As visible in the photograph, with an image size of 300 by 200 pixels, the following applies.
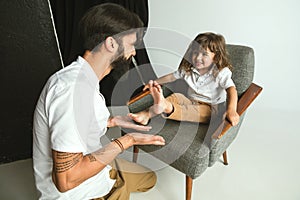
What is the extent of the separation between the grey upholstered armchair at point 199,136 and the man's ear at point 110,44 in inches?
24.0

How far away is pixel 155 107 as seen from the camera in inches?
59.7

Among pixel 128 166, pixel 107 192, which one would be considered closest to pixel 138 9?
pixel 128 166

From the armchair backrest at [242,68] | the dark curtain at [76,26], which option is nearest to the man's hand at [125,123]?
the dark curtain at [76,26]

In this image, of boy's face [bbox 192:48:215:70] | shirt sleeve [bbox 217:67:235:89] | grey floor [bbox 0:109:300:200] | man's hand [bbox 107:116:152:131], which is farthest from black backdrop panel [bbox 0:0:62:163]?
shirt sleeve [bbox 217:67:235:89]

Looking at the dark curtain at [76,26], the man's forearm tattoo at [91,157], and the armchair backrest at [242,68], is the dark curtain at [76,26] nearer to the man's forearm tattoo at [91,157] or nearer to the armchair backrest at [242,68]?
the armchair backrest at [242,68]

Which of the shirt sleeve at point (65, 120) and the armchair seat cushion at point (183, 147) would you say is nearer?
the shirt sleeve at point (65, 120)

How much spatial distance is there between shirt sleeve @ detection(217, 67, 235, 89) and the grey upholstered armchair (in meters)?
0.08

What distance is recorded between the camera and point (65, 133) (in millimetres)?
968

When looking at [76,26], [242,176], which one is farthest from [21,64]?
[242,176]

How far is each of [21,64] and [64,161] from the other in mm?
814

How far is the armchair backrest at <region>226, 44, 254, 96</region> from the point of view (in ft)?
5.50

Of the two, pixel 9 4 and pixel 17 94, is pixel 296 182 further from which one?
pixel 9 4

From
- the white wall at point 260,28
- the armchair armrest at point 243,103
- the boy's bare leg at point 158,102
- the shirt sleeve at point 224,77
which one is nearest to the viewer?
the armchair armrest at point 243,103

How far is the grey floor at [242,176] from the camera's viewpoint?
1.70m
